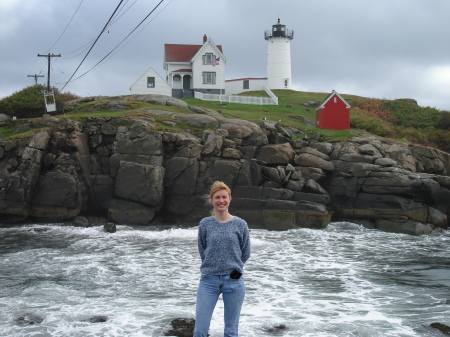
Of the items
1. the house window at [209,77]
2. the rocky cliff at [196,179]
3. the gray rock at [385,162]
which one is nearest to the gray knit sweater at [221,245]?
the rocky cliff at [196,179]

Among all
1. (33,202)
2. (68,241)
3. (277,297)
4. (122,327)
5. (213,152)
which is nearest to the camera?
(122,327)

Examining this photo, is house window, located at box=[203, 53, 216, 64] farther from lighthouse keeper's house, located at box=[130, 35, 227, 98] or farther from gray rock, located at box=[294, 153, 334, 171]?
gray rock, located at box=[294, 153, 334, 171]

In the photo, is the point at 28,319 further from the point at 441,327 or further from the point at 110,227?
the point at 110,227

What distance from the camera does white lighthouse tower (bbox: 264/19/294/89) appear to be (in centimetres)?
6075

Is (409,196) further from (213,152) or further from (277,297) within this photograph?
(277,297)

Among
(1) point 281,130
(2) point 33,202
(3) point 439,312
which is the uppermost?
(1) point 281,130

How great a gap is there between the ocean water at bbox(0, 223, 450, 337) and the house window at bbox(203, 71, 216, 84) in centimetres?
3185

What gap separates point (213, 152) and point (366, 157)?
8.07m

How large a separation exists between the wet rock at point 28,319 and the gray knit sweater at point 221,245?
530 centimetres

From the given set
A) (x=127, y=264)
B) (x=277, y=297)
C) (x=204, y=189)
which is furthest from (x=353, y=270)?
(x=204, y=189)

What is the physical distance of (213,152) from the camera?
83.9 feet

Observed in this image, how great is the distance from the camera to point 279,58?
60.7m

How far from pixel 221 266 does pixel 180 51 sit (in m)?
49.1

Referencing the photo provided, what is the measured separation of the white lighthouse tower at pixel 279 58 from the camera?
2392 inches
